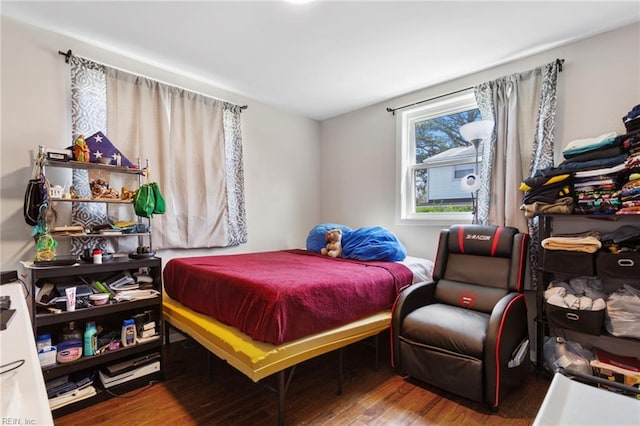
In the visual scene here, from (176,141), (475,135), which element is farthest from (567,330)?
(176,141)

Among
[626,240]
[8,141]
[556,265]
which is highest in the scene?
[8,141]

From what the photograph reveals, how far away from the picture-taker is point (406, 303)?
7.07ft

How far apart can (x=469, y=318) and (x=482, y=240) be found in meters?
0.65

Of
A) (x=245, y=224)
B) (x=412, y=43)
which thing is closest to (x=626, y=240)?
(x=412, y=43)

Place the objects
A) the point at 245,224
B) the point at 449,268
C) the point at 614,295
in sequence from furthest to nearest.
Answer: the point at 245,224
the point at 449,268
the point at 614,295

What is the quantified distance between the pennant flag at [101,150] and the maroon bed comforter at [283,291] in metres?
0.91

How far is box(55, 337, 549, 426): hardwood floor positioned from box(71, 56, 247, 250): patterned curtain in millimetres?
1220

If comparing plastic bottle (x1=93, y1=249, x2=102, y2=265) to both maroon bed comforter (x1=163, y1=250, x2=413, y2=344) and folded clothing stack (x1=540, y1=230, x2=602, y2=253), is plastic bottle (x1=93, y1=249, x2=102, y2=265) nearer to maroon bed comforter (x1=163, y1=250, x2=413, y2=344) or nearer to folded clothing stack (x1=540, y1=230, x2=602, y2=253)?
maroon bed comforter (x1=163, y1=250, x2=413, y2=344)

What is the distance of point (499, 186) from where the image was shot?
2557mm

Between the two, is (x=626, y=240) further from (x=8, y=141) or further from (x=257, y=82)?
(x=8, y=141)

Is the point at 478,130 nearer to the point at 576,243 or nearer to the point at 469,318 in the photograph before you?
the point at 576,243

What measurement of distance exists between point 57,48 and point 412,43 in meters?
2.67

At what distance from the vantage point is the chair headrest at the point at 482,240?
2.26 m

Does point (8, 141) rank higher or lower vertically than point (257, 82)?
lower
